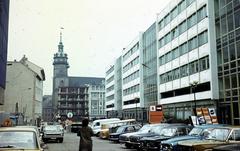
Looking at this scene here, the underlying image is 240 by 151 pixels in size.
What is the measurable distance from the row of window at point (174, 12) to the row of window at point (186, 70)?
8.09 m

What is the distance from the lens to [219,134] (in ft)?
49.1

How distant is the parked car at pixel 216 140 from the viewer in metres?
13.6

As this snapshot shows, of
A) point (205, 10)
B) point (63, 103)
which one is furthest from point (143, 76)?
point (63, 103)

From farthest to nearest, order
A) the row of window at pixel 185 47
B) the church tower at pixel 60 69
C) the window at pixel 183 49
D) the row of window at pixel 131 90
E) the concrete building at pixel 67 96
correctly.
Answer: the church tower at pixel 60 69, the concrete building at pixel 67 96, the row of window at pixel 131 90, the window at pixel 183 49, the row of window at pixel 185 47

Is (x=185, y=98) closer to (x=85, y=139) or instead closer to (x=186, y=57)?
(x=186, y=57)

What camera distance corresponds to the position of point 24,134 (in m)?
9.89

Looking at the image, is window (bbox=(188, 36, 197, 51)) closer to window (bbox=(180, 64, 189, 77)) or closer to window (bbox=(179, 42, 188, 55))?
window (bbox=(179, 42, 188, 55))

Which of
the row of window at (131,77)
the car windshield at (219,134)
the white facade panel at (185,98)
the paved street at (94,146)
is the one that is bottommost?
the paved street at (94,146)

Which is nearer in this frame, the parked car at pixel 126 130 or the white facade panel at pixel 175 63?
the parked car at pixel 126 130

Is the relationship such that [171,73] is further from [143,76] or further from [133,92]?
[133,92]

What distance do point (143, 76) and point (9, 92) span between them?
3117cm

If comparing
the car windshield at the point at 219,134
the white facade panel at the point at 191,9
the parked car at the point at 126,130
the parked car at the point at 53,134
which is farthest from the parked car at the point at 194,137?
the white facade panel at the point at 191,9

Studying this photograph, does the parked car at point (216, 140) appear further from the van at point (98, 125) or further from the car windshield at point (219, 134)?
the van at point (98, 125)

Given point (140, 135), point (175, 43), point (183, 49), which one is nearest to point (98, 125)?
point (183, 49)
